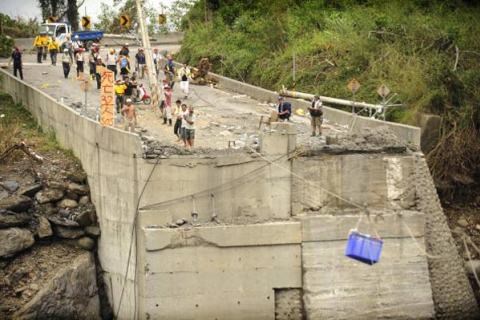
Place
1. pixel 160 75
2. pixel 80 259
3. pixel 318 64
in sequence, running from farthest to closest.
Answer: pixel 160 75 → pixel 318 64 → pixel 80 259

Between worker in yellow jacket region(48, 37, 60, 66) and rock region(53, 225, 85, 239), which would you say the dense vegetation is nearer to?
worker in yellow jacket region(48, 37, 60, 66)

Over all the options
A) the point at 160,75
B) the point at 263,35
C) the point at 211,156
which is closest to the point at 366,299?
the point at 211,156

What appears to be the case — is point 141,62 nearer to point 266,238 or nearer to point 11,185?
point 11,185

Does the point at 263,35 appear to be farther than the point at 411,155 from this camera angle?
Yes

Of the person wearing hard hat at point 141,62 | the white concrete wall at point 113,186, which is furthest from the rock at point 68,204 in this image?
the person wearing hard hat at point 141,62

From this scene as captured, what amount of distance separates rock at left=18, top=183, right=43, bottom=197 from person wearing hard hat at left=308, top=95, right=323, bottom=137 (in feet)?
28.0

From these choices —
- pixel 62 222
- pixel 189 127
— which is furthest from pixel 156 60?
pixel 62 222

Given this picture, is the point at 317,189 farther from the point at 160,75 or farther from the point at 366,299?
the point at 160,75

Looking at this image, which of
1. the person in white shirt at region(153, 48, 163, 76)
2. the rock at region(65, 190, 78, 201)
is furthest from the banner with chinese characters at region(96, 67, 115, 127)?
the person in white shirt at region(153, 48, 163, 76)

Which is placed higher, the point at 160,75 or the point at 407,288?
the point at 160,75

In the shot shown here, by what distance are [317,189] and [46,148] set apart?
10.2 m

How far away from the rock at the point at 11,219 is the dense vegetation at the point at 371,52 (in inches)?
476

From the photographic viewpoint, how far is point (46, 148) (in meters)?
30.8

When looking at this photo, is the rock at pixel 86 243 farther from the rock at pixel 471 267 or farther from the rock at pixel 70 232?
the rock at pixel 471 267
